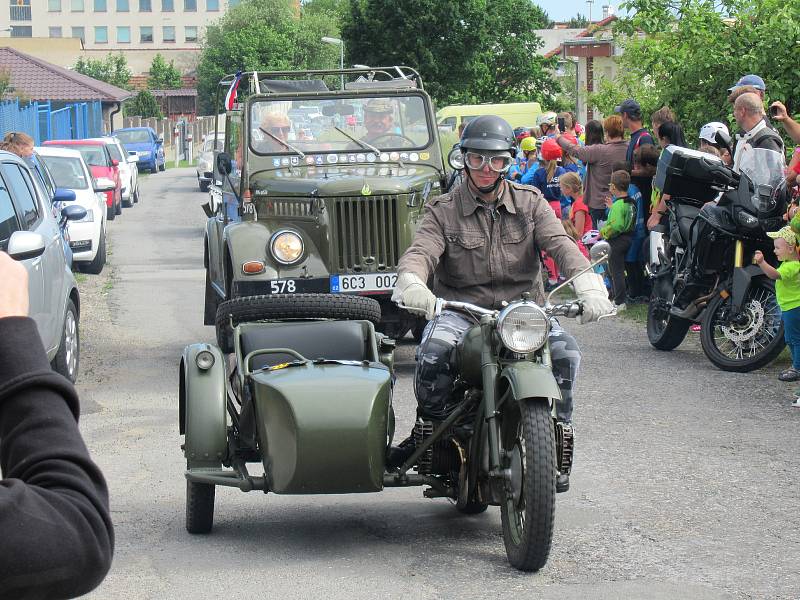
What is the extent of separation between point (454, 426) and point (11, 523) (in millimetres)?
4368

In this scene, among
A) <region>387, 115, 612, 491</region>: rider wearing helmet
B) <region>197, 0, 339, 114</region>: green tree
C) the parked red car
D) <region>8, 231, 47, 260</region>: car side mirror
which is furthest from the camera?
<region>197, 0, 339, 114</region>: green tree

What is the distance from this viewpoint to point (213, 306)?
12.2m

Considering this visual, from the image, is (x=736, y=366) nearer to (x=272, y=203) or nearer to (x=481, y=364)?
(x=272, y=203)

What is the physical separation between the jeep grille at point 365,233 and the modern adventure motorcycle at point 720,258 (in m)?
2.36

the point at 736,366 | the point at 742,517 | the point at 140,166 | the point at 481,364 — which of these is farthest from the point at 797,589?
the point at 140,166

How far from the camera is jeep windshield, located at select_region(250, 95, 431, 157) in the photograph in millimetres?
11695

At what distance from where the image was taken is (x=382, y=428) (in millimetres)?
5805

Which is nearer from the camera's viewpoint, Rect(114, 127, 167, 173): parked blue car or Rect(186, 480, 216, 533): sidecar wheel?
Rect(186, 480, 216, 533): sidecar wheel

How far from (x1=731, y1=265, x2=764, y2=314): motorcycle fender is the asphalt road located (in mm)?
552

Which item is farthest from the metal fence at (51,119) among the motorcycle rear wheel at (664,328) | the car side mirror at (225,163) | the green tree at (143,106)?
the green tree at (143,106)

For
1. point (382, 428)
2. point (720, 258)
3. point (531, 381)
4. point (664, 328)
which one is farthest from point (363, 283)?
point (531, 381)

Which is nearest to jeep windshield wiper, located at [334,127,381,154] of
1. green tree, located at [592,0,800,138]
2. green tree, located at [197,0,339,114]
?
green tree, located at [592,0,800,138]

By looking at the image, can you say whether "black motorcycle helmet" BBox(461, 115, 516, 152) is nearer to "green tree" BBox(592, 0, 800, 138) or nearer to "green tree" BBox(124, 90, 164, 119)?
"green tree" BBox(592, 0, 800, 138)

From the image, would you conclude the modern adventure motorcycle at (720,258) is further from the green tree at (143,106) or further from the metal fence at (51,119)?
the green tree at (143,106)
